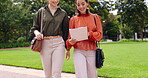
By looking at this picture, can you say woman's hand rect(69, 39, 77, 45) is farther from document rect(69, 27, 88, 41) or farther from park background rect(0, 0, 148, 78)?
park background rect(0, 0, 148, 78)

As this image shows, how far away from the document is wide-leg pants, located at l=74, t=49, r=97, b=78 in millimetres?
210

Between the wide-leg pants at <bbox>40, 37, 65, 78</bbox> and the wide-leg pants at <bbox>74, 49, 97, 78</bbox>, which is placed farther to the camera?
the wide-leg pants at <bbox>40, 37, 65, 78</bbox>

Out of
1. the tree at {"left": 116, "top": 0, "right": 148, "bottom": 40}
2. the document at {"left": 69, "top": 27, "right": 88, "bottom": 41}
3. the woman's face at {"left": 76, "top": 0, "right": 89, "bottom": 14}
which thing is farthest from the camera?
the tree at {"left": 116, "top": 0, "right": 148, "bottom": 40}

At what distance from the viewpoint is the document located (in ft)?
9.59

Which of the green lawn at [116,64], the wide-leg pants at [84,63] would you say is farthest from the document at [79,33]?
the green lawn at [116,64]

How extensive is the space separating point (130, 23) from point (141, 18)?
8.48 feet

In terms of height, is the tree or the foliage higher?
the tree

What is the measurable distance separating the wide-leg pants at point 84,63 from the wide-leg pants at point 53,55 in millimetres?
345

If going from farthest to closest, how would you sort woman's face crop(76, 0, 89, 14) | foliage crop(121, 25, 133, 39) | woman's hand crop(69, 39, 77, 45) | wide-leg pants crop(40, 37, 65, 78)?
foliage crop(121, 25, 133, 39), wide-leg pants crop(40, 37, 65, 78), woman's face crop(76, 0, 89, 14), woman's hand crop(69, 39, 77, 45)

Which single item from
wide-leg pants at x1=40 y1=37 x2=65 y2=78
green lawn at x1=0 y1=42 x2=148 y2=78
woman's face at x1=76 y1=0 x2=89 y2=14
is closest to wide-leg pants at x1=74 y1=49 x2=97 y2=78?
wide-leg pants at x1=40 y1=37 x2=65 y2=78

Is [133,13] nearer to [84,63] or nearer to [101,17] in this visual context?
[101,17]

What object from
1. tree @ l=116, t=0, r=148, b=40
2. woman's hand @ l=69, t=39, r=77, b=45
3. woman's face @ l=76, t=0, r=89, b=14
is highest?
tree @ l=116, t=0, r=148, b=40

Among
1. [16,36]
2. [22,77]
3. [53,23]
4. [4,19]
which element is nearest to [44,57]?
[53,23]

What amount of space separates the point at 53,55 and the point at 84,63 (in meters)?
0.58
